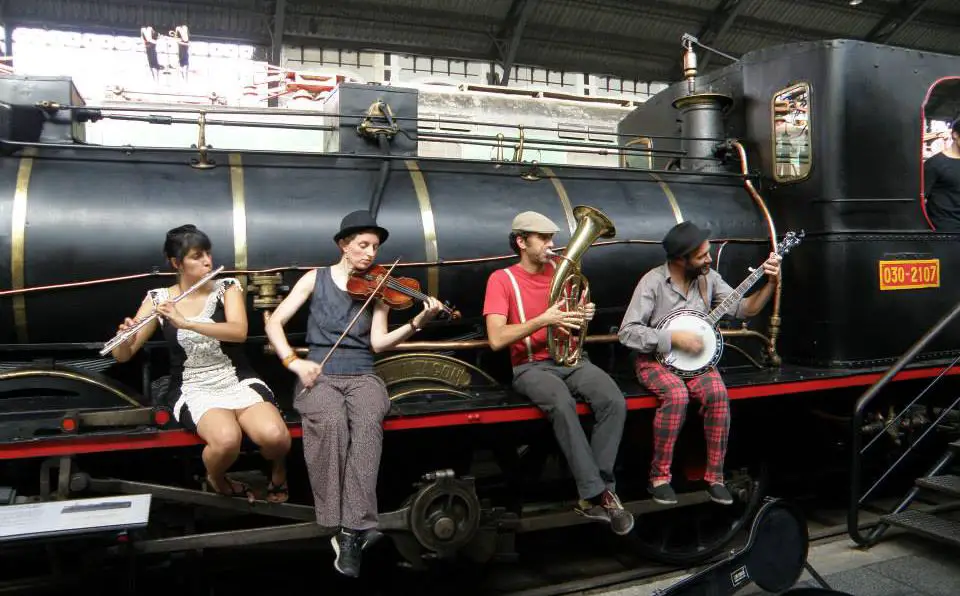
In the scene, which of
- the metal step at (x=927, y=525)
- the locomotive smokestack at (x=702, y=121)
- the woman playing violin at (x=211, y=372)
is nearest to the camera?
the woman playing violin at (x=211, y=372)

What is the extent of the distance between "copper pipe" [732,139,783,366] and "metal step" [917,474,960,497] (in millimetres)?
1129

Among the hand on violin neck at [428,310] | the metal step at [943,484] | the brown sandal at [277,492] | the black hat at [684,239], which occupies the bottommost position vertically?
the metal step at [943,484]

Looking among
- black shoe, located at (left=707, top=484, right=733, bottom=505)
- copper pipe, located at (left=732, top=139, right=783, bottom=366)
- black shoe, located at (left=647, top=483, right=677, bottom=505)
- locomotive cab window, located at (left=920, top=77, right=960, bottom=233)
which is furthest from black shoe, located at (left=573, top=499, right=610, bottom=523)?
locomotive cab window, located at (left=920, top=77, right=960, bottom=233)

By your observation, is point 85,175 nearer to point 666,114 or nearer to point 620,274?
point 620,274

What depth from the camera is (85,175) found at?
3.43 meters

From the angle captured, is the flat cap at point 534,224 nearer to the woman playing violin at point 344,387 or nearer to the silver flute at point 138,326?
the woman playing violin at point 344,387

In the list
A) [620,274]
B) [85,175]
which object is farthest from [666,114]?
[85,175]

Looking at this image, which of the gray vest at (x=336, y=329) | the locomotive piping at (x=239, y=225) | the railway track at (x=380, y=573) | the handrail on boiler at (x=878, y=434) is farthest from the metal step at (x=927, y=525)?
the locomotive piping at (x=239, y=225)

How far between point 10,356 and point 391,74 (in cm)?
1212

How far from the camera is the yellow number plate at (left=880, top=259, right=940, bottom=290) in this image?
4465 millimetres

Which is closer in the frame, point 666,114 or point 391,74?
point 666,114

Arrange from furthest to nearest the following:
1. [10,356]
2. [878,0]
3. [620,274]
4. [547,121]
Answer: [878,0] < [547,121] < [620,274] < [10,356]

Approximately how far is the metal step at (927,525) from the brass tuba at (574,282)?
7.42ft

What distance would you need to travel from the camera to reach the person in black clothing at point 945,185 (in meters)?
4.66
